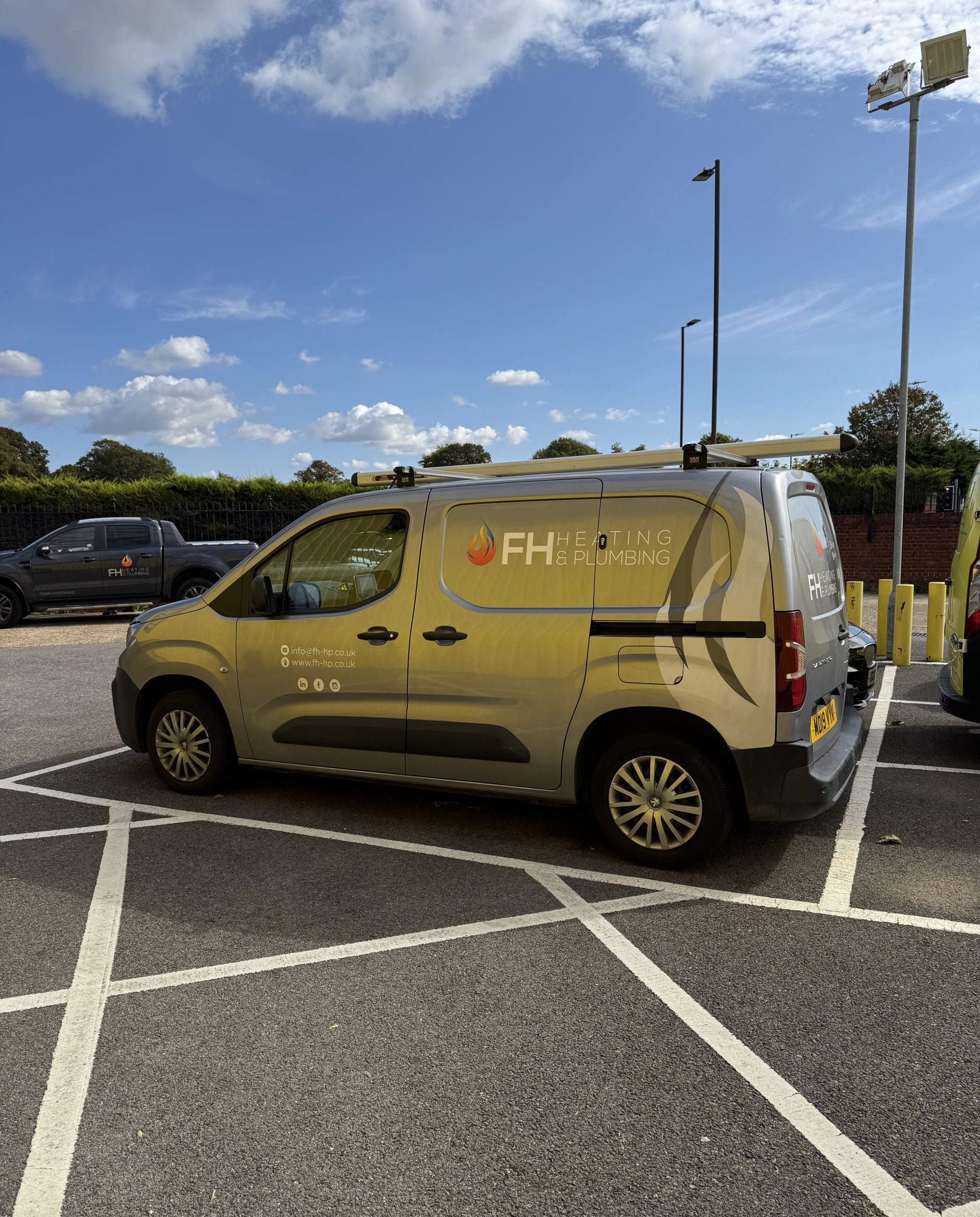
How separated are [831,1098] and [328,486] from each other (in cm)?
2475

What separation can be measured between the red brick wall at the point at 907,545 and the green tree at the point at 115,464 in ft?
233

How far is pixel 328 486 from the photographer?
2606 cm

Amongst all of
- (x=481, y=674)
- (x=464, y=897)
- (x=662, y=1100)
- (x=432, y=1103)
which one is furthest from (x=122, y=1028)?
(x=481, y=674)

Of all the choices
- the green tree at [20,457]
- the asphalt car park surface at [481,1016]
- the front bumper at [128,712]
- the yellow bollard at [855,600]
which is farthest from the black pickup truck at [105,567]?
the green tree at [20,457]

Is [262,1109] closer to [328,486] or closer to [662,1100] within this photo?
[662,1100]

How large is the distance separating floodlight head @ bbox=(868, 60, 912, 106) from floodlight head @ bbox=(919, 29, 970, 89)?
0.88ft

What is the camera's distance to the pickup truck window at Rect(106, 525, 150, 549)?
1587 cm

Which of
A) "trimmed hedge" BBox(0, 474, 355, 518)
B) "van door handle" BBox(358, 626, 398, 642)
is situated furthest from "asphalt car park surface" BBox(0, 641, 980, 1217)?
"trimmed hedge" BBox(0, 474, 355, 518)

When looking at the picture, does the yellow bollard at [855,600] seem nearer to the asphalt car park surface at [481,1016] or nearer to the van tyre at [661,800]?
the asphalt car park surface at [481,1016]

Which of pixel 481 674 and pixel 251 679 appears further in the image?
pixel 251 679

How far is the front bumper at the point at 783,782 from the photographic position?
3.90 meters

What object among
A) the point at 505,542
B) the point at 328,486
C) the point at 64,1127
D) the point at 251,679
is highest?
the point at 328,486

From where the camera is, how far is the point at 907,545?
81.7ft

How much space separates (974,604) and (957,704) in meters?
0.67
